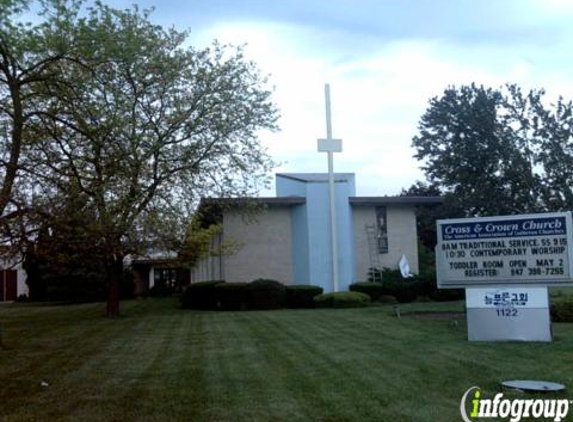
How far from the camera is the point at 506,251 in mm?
14305

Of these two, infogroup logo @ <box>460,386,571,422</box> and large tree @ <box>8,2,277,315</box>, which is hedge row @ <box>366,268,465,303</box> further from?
infogroup logo @ <box>460,386,571,422</box>

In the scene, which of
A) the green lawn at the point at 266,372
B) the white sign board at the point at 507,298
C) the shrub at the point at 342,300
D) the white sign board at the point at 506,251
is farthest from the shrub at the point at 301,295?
the white sign board at the point at 507,298

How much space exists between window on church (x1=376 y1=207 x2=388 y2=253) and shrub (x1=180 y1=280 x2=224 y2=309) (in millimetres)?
8357

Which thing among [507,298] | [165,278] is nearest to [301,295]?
[507,298]

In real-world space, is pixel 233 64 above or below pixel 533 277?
above

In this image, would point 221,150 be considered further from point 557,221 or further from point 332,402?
point 332,402

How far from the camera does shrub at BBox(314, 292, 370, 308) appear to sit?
86.1 feet

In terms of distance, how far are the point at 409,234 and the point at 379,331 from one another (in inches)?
723

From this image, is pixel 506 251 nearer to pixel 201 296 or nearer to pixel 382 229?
pixel 201 296

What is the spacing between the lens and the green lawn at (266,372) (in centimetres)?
773

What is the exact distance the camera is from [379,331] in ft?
50.8

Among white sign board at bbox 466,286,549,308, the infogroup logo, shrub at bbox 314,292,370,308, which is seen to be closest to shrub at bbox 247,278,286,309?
shrub at bbox 314,292,370,308

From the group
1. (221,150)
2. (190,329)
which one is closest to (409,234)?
(221,150)

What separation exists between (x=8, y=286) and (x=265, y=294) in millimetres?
30566
